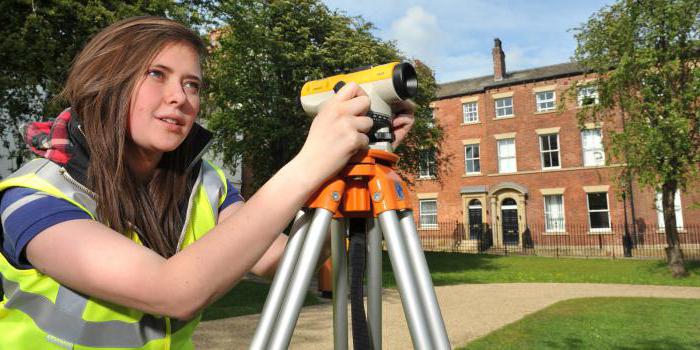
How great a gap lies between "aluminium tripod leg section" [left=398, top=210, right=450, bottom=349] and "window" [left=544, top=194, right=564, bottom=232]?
28.1 m

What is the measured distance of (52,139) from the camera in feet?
4.05

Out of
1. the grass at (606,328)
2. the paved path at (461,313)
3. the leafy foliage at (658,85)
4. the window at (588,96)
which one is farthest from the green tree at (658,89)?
the grass at (606,328)

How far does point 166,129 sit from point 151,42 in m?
0.25

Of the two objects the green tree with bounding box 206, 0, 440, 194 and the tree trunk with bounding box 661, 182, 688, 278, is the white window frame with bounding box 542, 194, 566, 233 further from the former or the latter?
the green tree with bounding box 206, 0, 440, 194

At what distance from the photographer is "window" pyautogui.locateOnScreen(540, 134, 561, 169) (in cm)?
2750

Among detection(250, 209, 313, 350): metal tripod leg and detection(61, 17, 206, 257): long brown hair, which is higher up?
detection(61, 17, 206, 257): long brown hair

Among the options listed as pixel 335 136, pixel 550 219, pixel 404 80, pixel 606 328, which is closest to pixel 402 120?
pixel 404 80

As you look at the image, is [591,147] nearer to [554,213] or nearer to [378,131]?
A: [554,213]

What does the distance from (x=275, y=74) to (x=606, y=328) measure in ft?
48.8

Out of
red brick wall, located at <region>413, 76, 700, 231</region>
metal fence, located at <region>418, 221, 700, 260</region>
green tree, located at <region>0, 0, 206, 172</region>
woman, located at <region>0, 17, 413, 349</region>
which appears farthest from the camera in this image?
red brick wall, located at <region>413, 76, 700, 231</region>

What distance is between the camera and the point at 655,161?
46.8 ft

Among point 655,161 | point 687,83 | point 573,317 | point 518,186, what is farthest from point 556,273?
point 518,186

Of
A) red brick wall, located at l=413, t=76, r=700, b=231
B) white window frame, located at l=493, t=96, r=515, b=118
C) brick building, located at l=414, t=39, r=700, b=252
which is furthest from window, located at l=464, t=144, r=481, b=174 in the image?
white window frame, located at l=493, t=96, r=515, b=118

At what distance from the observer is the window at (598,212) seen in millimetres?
25756
